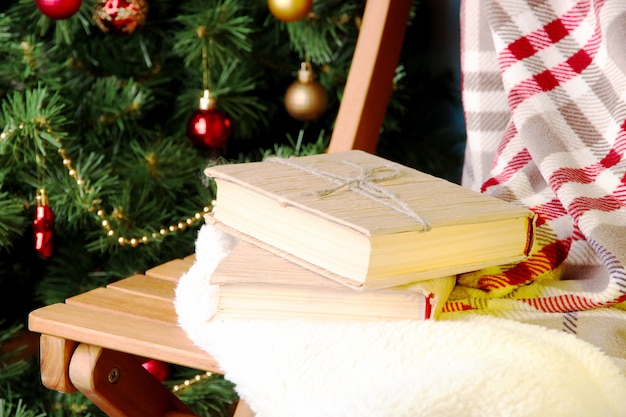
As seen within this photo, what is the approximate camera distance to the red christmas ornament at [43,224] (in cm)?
88

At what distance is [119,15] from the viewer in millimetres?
903

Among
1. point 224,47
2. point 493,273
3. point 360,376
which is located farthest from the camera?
point 224,47

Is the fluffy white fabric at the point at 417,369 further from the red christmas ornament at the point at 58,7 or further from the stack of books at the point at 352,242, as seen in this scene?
the red christmas ornament at the point at 58,7

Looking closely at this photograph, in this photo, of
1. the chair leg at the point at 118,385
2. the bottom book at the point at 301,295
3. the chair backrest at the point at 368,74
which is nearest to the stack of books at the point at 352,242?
the bottom book at the point at 301,295

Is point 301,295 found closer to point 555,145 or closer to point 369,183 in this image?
point 369,183

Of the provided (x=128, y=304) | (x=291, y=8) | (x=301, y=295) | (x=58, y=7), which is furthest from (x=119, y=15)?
(x=301, y=295)

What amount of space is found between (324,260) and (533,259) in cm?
18

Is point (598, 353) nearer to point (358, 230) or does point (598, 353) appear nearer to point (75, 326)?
point (358, 230)

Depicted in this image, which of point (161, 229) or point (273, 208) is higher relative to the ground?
point (273, 208)

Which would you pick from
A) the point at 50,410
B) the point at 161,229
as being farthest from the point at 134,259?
the point at 50,410

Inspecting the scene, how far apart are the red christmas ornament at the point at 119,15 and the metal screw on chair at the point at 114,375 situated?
0.46 meters

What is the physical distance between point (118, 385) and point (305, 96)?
0.51 m

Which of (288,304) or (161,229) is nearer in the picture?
(288,304)

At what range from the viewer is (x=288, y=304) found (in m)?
0.50
